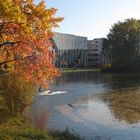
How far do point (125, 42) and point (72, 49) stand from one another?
68383 millimetres

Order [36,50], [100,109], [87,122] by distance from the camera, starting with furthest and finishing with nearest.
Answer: [100,109]
[87,122]
[36,50]

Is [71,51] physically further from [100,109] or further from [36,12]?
[36,12]

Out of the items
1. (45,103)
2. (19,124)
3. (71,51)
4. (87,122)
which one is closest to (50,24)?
(19,124)

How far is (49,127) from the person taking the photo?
25.2 m

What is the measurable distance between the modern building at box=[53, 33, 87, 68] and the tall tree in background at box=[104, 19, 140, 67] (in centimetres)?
5280

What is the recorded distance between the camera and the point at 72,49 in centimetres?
18925

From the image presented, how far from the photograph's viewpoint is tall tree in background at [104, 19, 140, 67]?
12144 cm

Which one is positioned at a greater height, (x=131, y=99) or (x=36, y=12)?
(x=36, y=12)

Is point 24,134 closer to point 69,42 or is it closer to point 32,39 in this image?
point 32,39

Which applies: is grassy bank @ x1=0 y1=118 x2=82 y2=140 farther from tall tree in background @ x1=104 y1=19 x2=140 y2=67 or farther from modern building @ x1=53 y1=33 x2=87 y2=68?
modern building @ x1=53 y1=33 x2=87 y2=68

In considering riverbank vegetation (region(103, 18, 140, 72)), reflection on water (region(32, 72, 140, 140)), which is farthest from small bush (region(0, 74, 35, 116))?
riverbank vegetation (region(103, 18, 140, 72))

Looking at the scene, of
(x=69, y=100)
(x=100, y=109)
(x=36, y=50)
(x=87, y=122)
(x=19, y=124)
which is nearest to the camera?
(x=36, y=50)

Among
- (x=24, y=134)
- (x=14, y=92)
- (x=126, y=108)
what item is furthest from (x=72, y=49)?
(x=24, y=134)

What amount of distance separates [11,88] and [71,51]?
162509 millimetres
